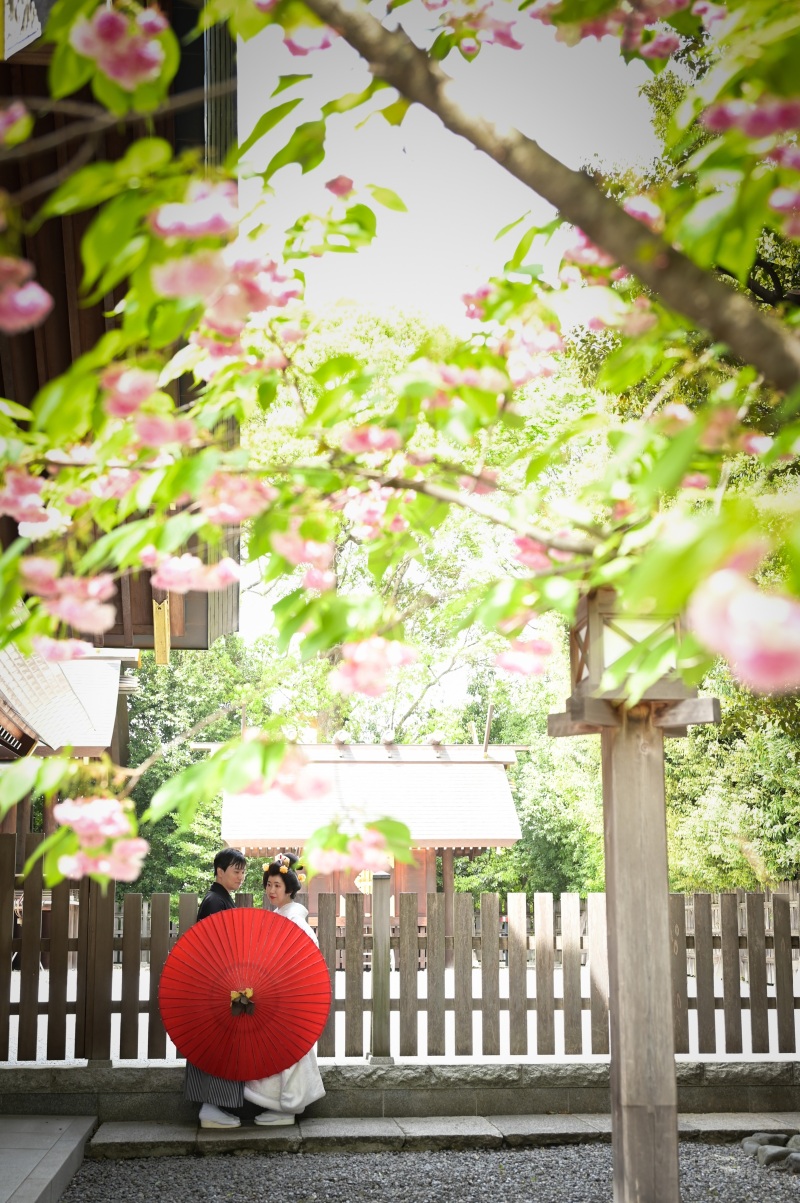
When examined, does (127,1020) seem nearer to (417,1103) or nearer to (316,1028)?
(316,1028)

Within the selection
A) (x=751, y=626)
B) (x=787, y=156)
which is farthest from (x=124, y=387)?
(x=751, y=626)

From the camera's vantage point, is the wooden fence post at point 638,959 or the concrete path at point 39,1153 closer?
the wooden fence post at point 638,959

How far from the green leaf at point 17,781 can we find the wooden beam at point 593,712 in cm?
259

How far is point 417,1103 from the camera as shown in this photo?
6414mm

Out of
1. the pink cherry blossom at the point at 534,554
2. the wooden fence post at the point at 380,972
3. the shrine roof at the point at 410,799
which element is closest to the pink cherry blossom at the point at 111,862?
the pink cherry blossom at the point at 534,554

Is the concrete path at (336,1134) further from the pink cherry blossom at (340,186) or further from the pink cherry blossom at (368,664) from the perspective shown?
the pink cherry blossom at (340,186)

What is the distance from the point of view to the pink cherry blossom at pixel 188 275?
164 centimetres

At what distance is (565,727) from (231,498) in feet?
8.66

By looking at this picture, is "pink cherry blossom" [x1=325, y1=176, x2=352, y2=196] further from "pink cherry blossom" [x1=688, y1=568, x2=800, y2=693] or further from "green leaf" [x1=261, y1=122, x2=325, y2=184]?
"pink cherry blossom" [x1=688, y1=568, x2=800, y2=693]

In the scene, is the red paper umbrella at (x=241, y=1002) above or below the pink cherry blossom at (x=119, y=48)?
below

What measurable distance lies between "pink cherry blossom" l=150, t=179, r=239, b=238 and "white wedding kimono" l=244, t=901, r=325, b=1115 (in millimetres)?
4964

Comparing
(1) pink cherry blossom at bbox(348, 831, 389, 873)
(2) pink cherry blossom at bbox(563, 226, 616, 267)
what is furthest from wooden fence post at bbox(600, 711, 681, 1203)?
(1) pink cherry blossom at bbox(348, 831, 389, 873)

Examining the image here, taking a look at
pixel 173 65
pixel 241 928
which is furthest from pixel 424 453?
pixel 241 928

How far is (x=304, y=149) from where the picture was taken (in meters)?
2.04
